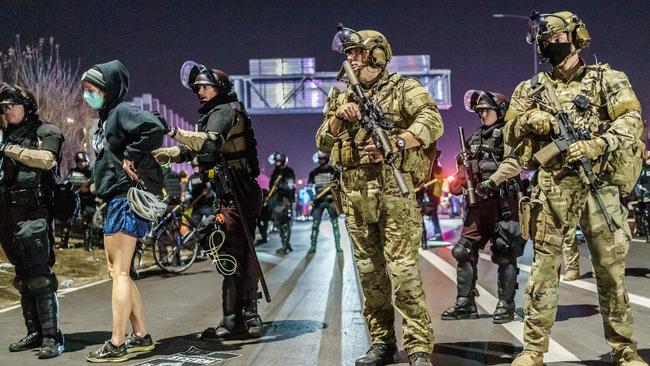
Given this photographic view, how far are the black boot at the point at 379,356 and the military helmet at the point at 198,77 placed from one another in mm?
2593

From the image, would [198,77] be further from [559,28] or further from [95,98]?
[559,28]

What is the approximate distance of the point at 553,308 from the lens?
175 inches

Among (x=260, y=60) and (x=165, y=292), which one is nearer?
(x=165, y=292)

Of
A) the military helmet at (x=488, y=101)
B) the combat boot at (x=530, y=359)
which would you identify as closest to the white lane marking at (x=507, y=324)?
the combat boot at (x=530, y=359)

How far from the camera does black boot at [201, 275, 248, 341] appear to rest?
5949 millimetres

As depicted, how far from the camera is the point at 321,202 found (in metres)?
15.8

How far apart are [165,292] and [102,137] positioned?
442 centimetres

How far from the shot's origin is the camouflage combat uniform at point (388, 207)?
4.63m

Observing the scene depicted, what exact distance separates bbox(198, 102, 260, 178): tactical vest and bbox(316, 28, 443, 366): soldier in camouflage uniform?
4.64 ft


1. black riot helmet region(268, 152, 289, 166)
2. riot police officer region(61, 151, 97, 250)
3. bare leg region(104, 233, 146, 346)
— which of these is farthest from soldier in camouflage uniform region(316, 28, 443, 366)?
black riot helmet region(268, 152, 289, 166)

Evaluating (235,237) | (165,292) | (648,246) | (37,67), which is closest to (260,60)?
(37,67)

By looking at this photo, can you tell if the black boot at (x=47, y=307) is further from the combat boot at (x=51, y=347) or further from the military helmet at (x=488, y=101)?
the military helmet at (x=488, y=101)

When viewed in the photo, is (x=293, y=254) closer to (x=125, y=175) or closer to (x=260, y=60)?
(x=125, y=175)

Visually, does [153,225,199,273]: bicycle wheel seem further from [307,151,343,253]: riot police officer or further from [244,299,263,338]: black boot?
[244,299,263,338]: black boot
